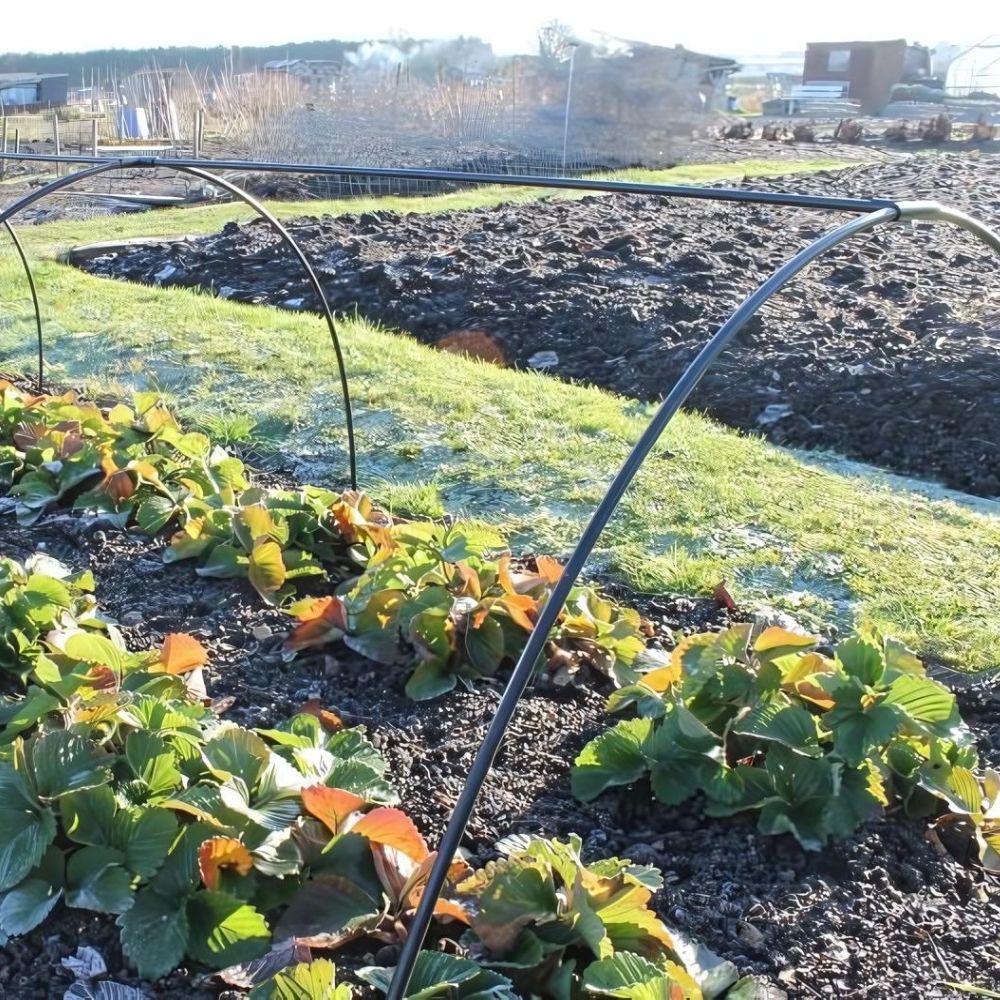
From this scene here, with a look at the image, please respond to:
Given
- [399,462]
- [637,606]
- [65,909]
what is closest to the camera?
[65,909]

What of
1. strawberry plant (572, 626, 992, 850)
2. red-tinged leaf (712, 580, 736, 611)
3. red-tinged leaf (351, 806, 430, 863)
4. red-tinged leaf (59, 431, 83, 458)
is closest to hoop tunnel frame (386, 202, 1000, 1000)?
red-tinged leaf (351, 806, 430, 863)

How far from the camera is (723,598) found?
10.1 feet

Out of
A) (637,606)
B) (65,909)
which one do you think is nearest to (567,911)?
(65,909)

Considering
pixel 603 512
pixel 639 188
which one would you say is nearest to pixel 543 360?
pixel 639 188

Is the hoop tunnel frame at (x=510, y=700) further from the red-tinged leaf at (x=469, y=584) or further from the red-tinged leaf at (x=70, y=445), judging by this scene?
the red-tinged leaf at (x=70, y=445)

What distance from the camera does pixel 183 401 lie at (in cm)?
502

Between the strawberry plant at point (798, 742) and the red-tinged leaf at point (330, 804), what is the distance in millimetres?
531

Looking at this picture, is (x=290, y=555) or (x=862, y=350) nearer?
(x=290, y=555)

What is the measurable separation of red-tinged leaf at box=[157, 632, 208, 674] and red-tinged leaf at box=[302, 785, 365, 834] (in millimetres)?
647

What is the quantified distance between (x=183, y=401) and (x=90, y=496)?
147cm

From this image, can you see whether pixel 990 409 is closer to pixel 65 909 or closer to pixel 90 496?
pixel 90 496

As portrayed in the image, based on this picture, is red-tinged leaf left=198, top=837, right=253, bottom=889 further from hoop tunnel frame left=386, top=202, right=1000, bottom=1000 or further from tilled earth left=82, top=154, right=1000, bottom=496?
tilled earth left=82, top=154, right=1000, bottom=496

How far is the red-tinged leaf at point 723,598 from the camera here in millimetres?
3062

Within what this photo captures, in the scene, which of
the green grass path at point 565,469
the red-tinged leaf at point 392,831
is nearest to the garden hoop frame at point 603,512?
the red-tinged leaf at point 392,831
